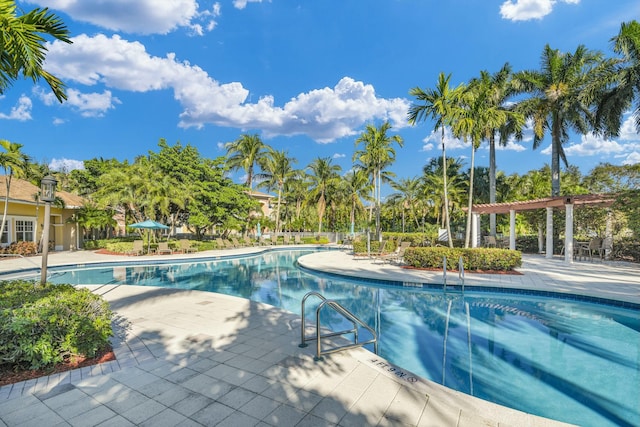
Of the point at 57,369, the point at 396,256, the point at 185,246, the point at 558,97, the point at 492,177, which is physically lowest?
the point at 57,369

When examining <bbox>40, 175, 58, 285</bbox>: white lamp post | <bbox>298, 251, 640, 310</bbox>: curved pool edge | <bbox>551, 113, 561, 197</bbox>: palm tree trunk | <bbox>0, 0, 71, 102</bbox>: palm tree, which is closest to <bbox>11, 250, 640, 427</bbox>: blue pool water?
<bbox>298, 251, 640, 310</bbox>: curved pool edge

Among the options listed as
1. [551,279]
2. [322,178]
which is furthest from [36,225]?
[551,279]

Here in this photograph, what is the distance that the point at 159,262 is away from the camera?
16.0 meters

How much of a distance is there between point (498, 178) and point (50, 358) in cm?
3081

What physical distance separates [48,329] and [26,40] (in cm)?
382

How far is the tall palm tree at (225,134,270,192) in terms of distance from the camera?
90.9 ft

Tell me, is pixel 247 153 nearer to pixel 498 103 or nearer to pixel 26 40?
pixel 498 103

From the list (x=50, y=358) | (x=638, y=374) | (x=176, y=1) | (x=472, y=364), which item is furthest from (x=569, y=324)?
(x=176, y=1)

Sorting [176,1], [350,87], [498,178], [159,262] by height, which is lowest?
[159,262]

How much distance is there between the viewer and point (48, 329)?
3604mm

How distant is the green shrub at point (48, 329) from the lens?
11.3 ft

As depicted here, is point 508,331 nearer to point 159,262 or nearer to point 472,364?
point 472,364

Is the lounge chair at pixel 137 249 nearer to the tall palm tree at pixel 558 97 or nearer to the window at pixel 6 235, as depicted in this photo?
the window at pixel 6 235

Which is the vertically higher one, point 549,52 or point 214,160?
point 549,52
